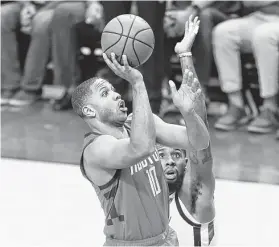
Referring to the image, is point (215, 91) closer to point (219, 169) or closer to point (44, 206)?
point (219, 169)

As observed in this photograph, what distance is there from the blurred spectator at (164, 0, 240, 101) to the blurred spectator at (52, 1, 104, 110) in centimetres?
88

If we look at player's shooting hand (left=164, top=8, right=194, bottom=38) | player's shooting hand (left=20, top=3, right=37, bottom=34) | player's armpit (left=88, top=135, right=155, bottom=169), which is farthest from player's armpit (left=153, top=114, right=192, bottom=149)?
player's shooting hand (left=20, top=3, right=37, bottom=34)

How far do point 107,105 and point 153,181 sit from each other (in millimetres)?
476

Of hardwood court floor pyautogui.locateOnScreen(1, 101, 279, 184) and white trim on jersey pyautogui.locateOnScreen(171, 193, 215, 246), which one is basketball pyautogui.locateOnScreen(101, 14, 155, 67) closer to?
white trim on jersey pyautogui.locateOnScreen(171, 193, 215, 246)

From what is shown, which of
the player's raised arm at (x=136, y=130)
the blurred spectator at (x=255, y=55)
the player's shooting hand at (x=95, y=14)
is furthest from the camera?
the player's shooting hand at (x=95, y=14)

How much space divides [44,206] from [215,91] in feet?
10.7

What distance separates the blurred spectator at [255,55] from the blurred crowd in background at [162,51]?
0.01m

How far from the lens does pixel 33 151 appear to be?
22.3ft

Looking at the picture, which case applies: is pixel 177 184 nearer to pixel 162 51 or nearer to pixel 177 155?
pixel 177 155

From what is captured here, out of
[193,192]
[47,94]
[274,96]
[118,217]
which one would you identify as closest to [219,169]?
[274,96]

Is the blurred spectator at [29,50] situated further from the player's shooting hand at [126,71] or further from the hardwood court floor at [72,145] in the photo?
the player's shooting hand at [126,71]

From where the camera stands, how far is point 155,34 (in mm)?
7242

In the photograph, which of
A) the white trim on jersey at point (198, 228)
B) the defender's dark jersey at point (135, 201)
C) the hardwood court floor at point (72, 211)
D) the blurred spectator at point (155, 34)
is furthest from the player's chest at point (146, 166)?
the blurred spectator at point (155, 34)

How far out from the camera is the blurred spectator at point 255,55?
272 inches
